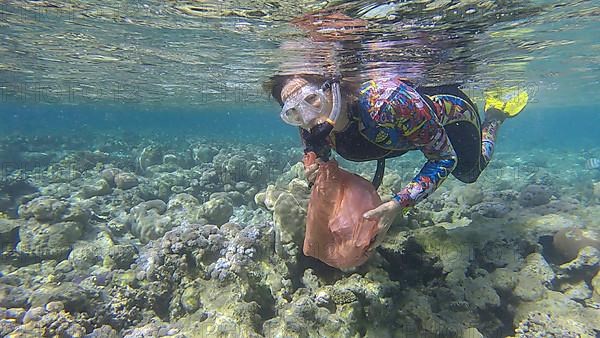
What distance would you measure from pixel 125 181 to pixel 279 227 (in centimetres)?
950

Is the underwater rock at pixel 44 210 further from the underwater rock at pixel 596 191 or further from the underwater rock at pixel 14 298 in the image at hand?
the underwater rock at pixel 596 191

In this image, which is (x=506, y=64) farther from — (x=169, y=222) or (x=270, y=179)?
(x=169, y=222)

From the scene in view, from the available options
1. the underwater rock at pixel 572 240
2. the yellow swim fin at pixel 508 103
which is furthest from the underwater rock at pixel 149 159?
the underwater rock at pixel 572 240

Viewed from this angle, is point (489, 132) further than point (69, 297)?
Yes

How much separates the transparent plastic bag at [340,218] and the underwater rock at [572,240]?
385 centimetres

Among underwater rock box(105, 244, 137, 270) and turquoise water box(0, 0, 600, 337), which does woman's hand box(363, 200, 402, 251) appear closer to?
turquoise water box(0, 0, 600, 337)

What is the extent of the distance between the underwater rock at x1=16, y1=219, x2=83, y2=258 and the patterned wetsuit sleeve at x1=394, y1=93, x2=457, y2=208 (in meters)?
7.64

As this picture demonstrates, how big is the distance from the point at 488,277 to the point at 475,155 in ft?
7.16

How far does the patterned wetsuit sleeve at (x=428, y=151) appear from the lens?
12.6 ft

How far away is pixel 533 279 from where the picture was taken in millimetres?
5047

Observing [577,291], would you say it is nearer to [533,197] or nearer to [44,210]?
[533,197]

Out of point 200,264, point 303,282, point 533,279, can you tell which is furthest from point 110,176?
point 533,279

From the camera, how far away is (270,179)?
1306 cm

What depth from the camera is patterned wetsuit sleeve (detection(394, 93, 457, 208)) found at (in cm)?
384
